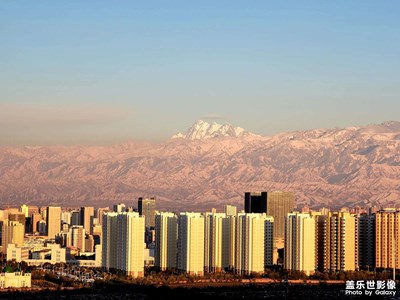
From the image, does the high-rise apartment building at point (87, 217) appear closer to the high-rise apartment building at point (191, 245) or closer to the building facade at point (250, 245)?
the high-rise apartment building at point (191, 245)

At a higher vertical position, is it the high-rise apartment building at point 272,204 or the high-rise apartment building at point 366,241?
the high-rise apartment building at point 272,204

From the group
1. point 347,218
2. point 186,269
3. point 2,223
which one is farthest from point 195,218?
point 2,223

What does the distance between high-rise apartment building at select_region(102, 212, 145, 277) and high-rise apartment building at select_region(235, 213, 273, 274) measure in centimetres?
378

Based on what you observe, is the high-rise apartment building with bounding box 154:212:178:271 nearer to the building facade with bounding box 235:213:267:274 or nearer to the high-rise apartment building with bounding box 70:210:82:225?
the building facade with bounding box 235:213:267:274

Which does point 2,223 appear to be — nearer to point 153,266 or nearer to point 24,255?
point 24,255

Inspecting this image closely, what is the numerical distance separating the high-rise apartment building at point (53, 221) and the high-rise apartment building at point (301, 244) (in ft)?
82.9

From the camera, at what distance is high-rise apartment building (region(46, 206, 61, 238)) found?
243 ft

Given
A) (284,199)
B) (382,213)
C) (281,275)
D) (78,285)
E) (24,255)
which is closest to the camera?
(78,285)

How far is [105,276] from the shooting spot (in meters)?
48.8

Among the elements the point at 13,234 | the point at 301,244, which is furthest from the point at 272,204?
the point at 301,244

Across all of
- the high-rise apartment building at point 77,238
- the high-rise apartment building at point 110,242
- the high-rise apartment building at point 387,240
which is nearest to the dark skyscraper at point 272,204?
the high-rise apartment building at point 77,238

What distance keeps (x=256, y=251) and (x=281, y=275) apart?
210 cm

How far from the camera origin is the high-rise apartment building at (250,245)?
5053cm

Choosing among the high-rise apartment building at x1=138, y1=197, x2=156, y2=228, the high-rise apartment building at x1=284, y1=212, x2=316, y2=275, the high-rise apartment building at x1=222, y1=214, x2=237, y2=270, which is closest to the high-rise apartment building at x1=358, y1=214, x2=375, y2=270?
the high-rise apartment building at x1=284, y1=212, x2=316, y2=275
